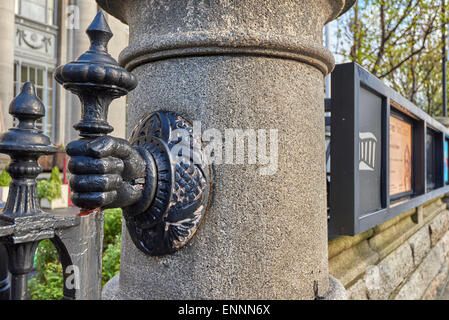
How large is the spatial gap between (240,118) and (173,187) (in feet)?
1.26

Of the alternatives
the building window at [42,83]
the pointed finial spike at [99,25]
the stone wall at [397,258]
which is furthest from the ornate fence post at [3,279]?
the building window at [42,83]

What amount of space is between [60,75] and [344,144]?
1.78 metres

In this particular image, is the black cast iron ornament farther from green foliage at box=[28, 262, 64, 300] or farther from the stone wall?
green foliage at box=[28, 262, 64, 300]

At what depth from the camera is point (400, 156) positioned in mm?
4074

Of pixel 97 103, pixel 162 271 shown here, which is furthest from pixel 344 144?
pixel 97 103

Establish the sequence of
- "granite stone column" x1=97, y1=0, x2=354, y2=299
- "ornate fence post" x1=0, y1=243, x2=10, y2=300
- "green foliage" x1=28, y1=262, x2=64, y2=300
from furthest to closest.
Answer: "green foliage" x1=28, y1=262, x2=64, y2=300 < "granite stone column" x1=97, y1=0, x2=354, y2=299 < "ornate fence post" x1=0, y1=243, x2=10, y2=300

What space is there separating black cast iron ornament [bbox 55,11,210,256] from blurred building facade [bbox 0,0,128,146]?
14543 mm

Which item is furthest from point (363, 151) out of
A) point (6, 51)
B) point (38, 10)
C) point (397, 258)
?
point (38, 10)

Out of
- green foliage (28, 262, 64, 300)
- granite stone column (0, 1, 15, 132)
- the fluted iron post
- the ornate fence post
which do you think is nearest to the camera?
the fluted iron post

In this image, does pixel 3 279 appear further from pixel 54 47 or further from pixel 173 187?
pixel 54 47

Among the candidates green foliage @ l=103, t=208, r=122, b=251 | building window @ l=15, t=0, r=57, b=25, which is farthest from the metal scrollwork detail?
building window @ l=15, t=0, r=57, b=25

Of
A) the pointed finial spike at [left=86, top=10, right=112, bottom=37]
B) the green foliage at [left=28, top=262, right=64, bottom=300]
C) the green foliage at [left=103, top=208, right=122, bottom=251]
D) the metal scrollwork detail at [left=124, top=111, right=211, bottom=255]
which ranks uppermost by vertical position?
the pointed finial spike at [left=86, top=10, right=112, bottom=37]

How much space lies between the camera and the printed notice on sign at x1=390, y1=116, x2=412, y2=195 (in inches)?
149
